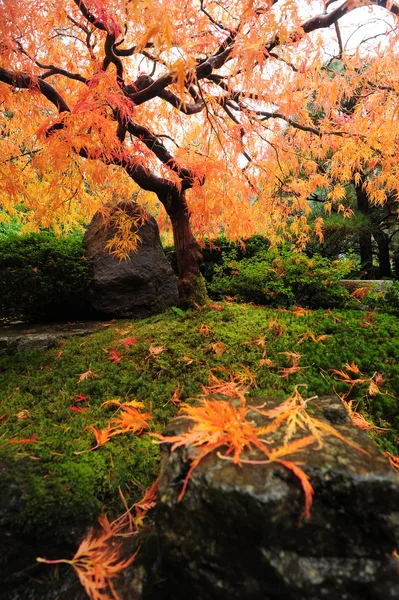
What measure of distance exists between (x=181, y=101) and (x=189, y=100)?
2.13 m

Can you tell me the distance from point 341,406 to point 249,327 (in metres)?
1.73

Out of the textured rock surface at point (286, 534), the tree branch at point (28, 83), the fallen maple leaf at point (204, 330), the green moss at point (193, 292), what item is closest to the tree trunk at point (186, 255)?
the green moss at point (193, 292)

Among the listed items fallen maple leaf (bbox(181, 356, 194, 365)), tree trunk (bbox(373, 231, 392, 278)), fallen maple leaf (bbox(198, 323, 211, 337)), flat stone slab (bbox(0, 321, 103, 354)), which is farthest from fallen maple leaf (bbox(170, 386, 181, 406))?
tree trunk (bbox(373, 231, 392, 278))

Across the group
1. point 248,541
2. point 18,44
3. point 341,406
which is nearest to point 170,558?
point 248,541

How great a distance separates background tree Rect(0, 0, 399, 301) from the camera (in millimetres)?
2359

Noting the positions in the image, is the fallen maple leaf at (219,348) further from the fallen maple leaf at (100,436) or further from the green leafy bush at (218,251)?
the green leafy bush at (218,251)

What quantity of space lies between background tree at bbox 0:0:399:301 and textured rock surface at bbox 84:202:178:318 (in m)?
0.57

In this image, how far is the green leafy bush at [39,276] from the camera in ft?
13.4

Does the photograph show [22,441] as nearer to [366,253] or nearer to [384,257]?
[366,253]

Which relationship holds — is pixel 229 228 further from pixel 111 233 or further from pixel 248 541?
pixel 248 541

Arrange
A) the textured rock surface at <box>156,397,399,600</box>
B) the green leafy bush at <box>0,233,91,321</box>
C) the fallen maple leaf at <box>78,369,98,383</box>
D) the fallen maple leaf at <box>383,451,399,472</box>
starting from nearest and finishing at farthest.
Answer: the textured rock surface at <box>156,397,399,600</box> → the fallen maple leaf at <box>383,451,399,472</box> → the fallen maple leaf at <box>78,369,98,383</box> → the green leafy bush at <box>0,233,91,321</box>

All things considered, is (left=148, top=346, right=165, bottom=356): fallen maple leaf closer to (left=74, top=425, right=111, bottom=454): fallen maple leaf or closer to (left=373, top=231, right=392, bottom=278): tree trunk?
(left=74, top=425, right=111, bottom=454): fallen maple leaf

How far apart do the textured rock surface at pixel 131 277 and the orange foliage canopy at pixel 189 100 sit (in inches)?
20.6

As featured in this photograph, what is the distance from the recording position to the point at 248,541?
0.94m
